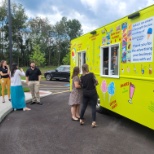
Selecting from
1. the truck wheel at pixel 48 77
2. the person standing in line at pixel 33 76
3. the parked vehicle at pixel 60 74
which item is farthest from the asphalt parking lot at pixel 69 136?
the truck wheel at pixel 48 77

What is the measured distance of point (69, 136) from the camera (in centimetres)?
597

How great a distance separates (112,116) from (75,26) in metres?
80.9

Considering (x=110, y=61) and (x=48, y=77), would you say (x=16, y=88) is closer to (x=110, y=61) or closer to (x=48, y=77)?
(x=110, y=61)

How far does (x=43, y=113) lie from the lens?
28.2 feet

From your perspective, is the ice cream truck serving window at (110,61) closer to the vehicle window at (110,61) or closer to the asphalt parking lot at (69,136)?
the vehicle window at (110,61)

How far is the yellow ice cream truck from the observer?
5.27m

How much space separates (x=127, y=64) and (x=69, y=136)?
88.2 inches

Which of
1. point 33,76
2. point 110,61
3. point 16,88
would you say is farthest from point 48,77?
point 110,61

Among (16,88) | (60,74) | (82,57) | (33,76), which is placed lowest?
(60,74)

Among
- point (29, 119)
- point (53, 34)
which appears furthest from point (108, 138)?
point (53, 34)

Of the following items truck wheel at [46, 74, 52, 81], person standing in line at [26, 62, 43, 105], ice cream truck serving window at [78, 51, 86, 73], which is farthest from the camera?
truck wheel at [46, 74, 52, 81]

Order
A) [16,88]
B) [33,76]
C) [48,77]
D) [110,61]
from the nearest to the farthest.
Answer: [110,61] → [16,88] → [33,76] → [48,77]

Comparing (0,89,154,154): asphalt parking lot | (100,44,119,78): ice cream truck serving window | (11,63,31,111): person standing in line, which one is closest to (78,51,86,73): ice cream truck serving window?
(100,44,119,78): ice cream truck serving window

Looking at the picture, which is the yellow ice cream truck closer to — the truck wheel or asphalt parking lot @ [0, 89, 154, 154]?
asphalt parking lot @ [0, 89, 154, 154]
